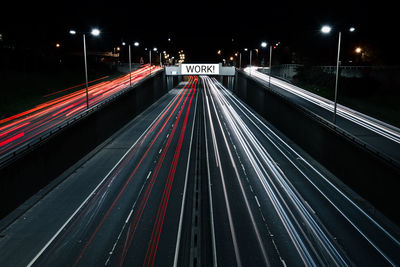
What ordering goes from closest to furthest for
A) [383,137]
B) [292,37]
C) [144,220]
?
[144,220] → [383,137] → [292,37]

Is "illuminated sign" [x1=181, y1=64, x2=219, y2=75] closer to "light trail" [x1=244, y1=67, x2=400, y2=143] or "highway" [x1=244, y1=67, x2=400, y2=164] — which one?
"light trail" [x1=244, y1=67, x2=400, y2=143]

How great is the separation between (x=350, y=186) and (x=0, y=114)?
3485 cm

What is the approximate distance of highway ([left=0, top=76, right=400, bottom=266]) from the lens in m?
12.6

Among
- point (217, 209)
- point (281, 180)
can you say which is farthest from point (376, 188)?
point (217, 209)

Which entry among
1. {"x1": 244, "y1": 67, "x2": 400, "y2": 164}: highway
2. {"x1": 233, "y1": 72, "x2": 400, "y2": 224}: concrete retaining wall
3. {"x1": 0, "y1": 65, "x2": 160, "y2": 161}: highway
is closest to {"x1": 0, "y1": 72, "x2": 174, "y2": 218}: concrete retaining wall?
{"x1": 0, "y1": 65, "x2": 160, "y2": 161}: highway

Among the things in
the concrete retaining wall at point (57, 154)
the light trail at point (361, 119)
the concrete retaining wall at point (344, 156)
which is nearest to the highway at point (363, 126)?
the light trail at point (361, 119)

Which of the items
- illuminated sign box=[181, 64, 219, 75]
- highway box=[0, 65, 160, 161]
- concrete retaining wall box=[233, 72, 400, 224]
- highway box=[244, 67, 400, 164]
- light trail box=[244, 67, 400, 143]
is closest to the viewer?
concrete retaining wall box=[233, 72, 400, 224]

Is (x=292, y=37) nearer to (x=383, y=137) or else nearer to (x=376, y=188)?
(x=383, y=137)

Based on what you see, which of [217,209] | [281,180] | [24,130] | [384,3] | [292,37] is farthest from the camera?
[292,37]

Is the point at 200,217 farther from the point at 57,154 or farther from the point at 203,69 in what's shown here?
the point at 203,69

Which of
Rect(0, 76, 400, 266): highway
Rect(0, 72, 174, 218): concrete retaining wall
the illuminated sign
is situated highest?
the illuminated sign

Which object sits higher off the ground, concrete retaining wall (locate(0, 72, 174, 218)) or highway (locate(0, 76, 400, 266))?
concrete retaining wall (locate(0, 72, 174, 218))

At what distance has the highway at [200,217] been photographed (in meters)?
12.6

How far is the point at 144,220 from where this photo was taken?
15508mm
